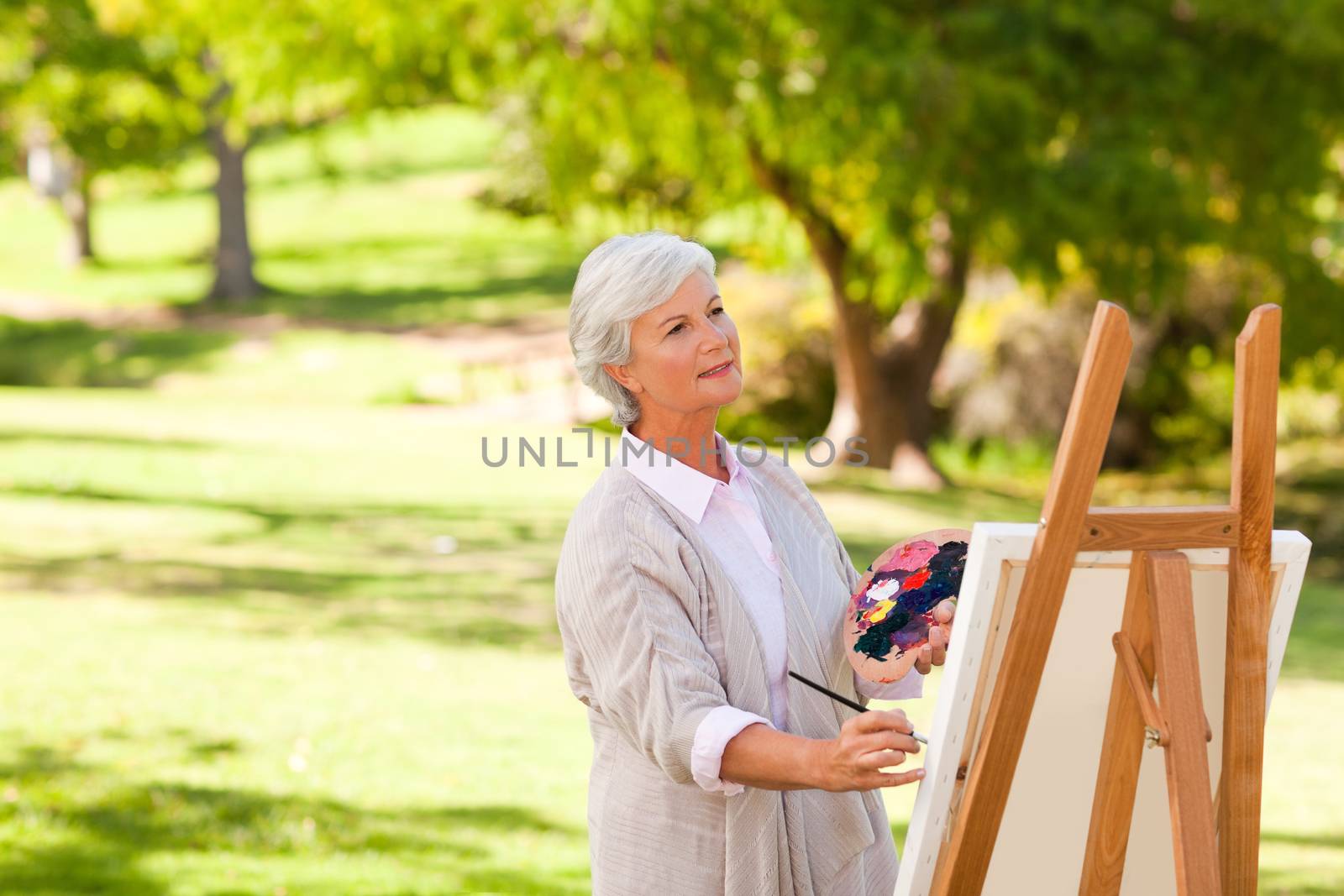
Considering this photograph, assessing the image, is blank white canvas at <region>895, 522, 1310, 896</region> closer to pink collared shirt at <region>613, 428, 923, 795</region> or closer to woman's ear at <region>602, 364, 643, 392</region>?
pink collared shirt at <region>613, 428, 923, 795</region>

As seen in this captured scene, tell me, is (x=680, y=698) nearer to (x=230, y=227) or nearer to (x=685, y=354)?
(x=685, y=354)

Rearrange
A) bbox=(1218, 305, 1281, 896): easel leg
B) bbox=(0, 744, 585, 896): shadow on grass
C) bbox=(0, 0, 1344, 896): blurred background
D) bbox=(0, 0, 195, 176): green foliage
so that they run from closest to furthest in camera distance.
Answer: bbox=(1218, 305, 1281, 896): easel leg < bbox=(0, 744, 585, 896): shadow on grass < bbox=(0, 0, 1344, 896): blurred background < bbox=(0, 0, 195, 176): green foliage

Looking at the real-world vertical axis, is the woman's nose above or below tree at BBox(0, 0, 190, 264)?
below

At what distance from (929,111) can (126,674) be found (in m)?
7.58

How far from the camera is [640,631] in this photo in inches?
90.2

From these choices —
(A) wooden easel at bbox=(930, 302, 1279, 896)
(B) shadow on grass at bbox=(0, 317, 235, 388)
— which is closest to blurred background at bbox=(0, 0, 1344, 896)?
(B) shadow on grass at bbox=(0, 317, 235, 388)

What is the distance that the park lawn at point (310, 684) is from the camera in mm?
5117

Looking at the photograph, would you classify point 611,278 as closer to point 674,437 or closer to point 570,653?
point 674,437

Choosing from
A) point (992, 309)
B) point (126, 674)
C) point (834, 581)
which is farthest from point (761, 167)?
point (834, 581)

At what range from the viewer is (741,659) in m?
2.39

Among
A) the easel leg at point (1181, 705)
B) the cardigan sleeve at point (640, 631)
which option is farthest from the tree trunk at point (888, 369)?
the easel leg at point (1181, 705)

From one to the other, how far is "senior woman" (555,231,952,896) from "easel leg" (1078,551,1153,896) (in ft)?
1.00

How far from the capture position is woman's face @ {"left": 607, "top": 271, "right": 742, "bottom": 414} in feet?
8.09

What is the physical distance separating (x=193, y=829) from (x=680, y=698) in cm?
352
